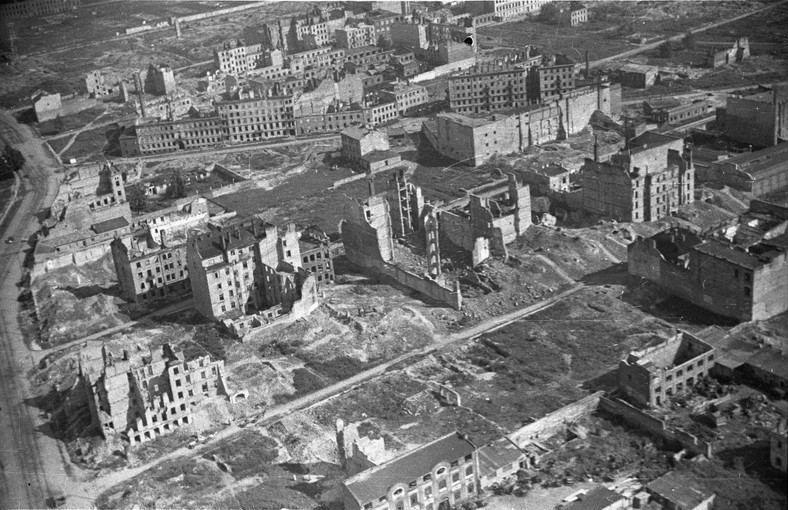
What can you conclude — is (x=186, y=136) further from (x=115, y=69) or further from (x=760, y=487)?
(x=760, y=487)

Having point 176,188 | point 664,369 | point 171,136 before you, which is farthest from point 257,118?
point 664,369

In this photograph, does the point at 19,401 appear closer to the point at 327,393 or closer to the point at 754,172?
the point at 327,393

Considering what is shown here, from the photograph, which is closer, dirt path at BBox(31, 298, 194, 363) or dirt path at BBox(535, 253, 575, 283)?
dirt path at BBox(31, 298, 194, 363)

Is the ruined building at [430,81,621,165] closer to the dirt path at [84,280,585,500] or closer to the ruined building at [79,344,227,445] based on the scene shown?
the dirt path at [84,280,585,500]

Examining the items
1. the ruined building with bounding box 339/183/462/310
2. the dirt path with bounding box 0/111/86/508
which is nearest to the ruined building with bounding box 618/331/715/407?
the ruined building with bounding box 339/183/462/310

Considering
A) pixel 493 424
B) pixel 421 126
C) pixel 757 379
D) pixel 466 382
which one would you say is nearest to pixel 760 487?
pixel 757 379
